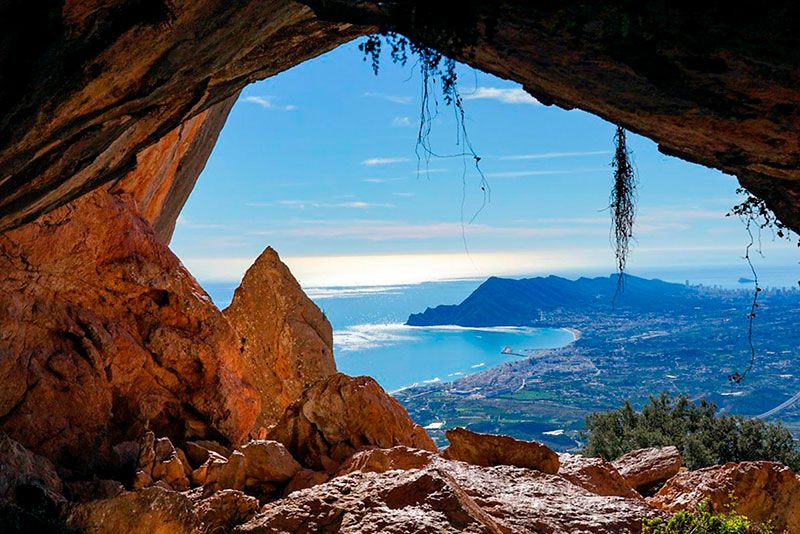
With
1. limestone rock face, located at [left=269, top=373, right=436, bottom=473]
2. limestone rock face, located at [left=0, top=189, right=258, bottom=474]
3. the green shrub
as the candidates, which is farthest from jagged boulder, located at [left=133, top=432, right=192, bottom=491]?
the green shrub

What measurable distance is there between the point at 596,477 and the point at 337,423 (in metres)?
7.20

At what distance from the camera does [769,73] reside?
4.19 meters

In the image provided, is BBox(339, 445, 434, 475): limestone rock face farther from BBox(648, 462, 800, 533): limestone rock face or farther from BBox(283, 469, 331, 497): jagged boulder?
BBox(648, 462, 800, 533): limestone rock face

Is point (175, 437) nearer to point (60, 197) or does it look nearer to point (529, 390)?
point (60, 197)

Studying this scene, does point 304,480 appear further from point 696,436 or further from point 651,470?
point 696,436

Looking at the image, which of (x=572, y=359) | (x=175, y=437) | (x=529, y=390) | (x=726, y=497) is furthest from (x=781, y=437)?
(x=572, y=359)

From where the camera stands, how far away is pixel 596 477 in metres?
12.9

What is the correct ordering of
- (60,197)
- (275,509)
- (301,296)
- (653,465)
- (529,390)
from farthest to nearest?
(529,390)
(301,296)
(653,465)
(60,197)
(275,509)

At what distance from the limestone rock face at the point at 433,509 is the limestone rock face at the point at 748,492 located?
2.96 meters

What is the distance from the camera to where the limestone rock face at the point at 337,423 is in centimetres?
1539

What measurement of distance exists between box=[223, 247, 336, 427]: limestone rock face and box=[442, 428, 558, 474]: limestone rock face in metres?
10.1

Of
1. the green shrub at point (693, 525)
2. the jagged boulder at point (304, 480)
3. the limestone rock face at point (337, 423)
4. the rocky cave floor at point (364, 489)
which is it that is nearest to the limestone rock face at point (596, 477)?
the rocky cave floor at point (364, 489)

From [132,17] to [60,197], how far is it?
254 inches

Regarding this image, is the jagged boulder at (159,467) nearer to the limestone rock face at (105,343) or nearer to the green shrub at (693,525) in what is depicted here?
the limestone rock face at (105,343)
